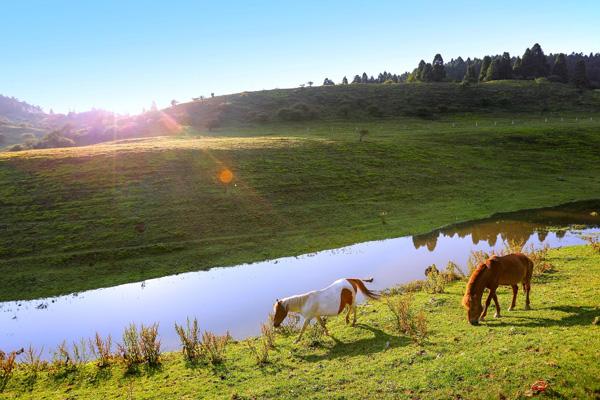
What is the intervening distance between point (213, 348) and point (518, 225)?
29.1m

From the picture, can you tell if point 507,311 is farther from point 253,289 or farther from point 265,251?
point 265,251

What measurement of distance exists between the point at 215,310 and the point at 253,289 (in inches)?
116

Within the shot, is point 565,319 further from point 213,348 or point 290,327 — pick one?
point 213,348

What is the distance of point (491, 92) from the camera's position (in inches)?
4643

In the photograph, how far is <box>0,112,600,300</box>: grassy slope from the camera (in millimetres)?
29109

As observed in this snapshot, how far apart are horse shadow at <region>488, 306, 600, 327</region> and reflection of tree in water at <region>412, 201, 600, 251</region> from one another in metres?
16.7

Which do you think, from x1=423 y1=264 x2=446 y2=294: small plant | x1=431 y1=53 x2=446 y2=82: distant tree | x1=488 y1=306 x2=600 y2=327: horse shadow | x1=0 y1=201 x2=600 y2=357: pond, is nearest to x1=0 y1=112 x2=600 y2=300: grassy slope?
x1=0 y1=201 x2=600 y2=357: pond

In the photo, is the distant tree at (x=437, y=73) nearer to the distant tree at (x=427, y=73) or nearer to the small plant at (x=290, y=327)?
the distant tree at (x=427, y=73)

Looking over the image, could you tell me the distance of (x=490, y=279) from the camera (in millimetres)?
13039

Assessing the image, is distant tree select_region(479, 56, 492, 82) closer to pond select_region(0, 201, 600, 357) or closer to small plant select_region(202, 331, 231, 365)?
pond select_region(0, 201, 600, 357)

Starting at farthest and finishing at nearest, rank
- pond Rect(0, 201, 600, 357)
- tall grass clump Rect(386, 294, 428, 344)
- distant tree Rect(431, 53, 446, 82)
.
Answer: distant tree Rect(431, 53, 446, 82)
pond Rect(0, 201, 600, 357)
tall grass clump Rect(386, 294, 428, 344)

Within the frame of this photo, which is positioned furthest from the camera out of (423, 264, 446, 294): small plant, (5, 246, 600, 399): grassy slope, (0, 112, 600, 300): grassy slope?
(0, 112, 600, 300): grassy slope

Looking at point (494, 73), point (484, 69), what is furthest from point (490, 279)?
point (484, 69)

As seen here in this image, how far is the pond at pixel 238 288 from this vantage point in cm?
2009
